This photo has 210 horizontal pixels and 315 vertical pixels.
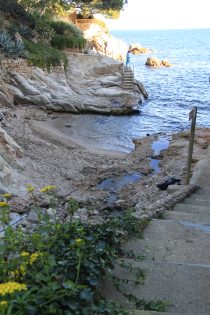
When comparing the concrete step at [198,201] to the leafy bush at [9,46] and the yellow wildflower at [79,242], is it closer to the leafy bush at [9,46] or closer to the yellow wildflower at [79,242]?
the yellow wildflower at [79,242]

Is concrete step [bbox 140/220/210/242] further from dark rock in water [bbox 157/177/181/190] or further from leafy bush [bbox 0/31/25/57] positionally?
leafy bush [bbox 0/31/25/57]

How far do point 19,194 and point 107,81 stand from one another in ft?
56.0

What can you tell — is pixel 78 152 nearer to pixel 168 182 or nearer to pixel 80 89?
pixel 168 182

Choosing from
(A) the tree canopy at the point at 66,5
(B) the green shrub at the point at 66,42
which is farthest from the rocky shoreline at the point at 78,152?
(A) the tree canopy at the point at 66,5

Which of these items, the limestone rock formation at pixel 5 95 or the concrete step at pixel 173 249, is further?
the limestone rock formation at pixel 5 95

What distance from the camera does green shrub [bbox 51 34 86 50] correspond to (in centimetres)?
2584

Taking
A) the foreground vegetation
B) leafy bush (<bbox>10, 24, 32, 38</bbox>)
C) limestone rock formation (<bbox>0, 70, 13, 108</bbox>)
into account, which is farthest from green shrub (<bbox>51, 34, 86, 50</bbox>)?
the foreground vegetation

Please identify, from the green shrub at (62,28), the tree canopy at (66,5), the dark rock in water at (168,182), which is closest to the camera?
the dark rock in water at (168,182)

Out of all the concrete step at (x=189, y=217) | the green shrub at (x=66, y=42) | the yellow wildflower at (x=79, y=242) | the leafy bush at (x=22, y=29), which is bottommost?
the concrete step at (x=189, y=217)

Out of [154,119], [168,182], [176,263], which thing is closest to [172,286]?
[176,263]

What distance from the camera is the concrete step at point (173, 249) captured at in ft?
13.2

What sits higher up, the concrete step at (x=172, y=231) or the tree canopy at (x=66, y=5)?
the tree canopy at (x=66, y=5)

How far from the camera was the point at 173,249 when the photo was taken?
14.0ft

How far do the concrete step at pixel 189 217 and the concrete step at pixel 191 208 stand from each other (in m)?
0.29
